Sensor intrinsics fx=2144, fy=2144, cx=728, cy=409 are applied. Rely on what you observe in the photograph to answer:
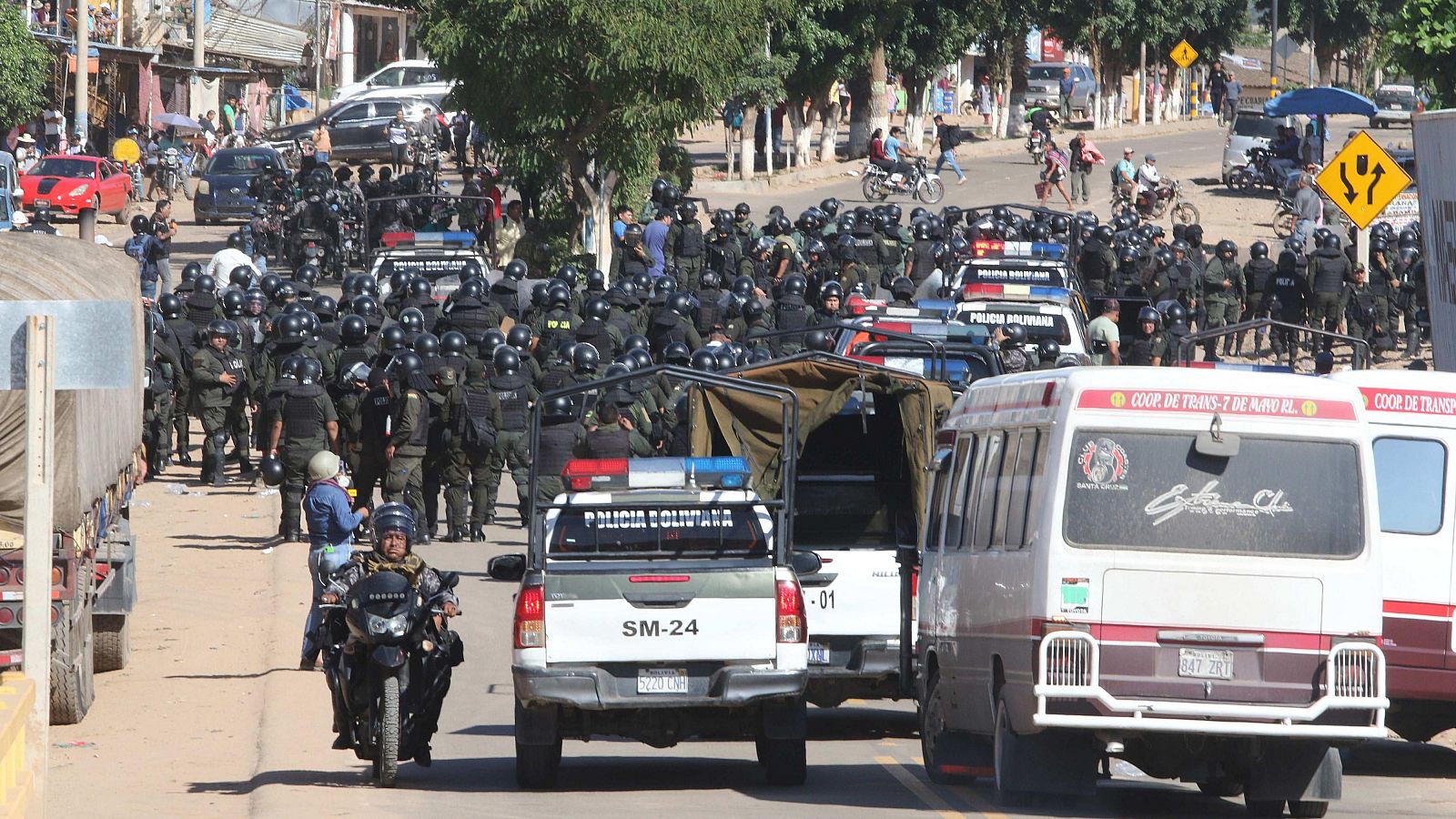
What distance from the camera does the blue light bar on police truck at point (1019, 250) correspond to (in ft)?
80.0

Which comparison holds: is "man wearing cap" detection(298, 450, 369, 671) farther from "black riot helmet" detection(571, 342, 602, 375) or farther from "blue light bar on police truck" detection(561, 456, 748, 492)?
"black riot helmet" detection(571, 342, 602, 375)

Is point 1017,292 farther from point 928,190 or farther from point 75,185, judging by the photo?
point 75,185

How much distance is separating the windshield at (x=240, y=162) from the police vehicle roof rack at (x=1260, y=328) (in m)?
22.6

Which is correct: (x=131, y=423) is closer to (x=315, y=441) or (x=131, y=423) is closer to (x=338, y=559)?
(x=338, y=559)

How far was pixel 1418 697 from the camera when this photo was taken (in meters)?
11.5

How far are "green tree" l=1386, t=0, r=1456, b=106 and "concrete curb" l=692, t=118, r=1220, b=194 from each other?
2372 centimetres

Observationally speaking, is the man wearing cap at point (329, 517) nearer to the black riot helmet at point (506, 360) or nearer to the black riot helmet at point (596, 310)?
the black riot helmet at point (506, 360)

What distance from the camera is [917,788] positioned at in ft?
35.3

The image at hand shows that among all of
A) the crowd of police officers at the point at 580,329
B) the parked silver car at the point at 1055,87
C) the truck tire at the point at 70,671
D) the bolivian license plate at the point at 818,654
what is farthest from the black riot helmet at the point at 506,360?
the parked silver car at the point at 1055,87

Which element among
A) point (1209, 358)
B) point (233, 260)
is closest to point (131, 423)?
point (233, 260)

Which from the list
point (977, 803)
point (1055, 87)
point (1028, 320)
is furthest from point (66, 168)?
point (1055, 87)

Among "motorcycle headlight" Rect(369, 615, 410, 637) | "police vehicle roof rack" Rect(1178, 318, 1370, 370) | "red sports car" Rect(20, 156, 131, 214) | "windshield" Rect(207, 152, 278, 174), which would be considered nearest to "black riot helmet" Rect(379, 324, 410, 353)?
"police vehicle roof rack" Rect(1178, 318, 1370, 370)

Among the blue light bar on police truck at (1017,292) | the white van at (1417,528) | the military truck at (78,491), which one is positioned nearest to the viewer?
the white van at (1417,528)

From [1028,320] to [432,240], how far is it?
32.3 ft
